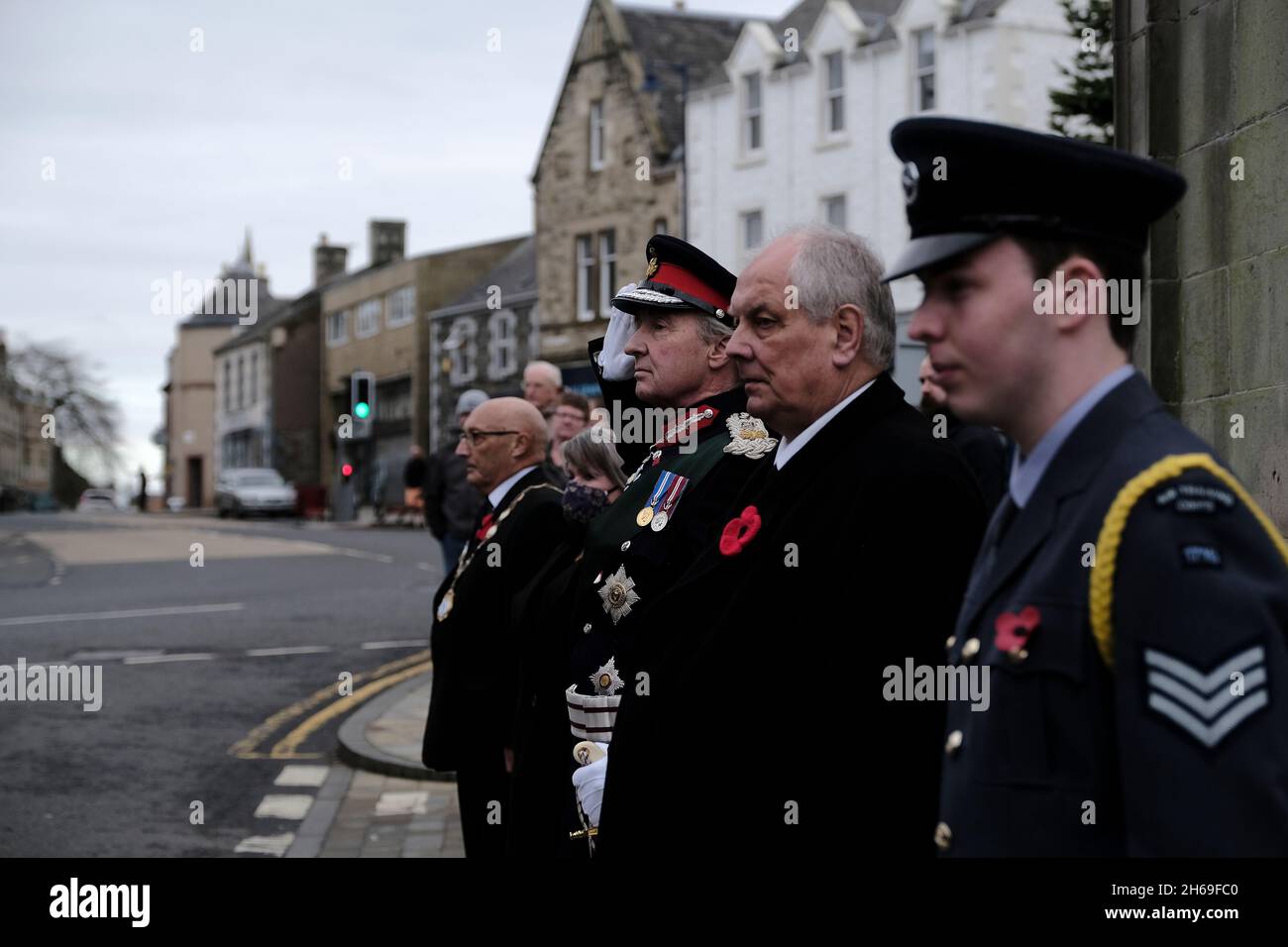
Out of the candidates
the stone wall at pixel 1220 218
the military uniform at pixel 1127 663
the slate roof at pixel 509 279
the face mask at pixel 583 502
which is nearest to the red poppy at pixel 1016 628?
the military uniform at pixel 1127 663

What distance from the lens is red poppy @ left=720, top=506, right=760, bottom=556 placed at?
3076 millimetres

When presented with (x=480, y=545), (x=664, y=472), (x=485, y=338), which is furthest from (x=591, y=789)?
(x=485, y=338)

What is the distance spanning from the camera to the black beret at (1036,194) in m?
2.05

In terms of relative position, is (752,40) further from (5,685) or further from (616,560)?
(616,560)

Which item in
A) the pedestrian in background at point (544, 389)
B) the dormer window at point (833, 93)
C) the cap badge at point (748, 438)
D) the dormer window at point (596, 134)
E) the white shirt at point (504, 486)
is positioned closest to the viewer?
the cap badge at point (748, 438)

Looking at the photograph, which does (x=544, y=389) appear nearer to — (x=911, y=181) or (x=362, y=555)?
(x=911, y=181)

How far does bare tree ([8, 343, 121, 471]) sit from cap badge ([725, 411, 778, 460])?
65.2 m

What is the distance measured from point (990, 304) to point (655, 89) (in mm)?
40512

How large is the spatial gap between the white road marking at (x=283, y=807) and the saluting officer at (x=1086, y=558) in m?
6.65

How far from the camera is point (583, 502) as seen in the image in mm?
4953

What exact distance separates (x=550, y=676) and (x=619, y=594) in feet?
2.26

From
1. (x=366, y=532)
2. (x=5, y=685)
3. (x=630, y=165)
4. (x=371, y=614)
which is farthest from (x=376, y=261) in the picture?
(x=5, y=685)

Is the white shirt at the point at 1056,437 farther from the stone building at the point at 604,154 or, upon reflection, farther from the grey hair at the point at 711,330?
the stone building at the point at 604,154
